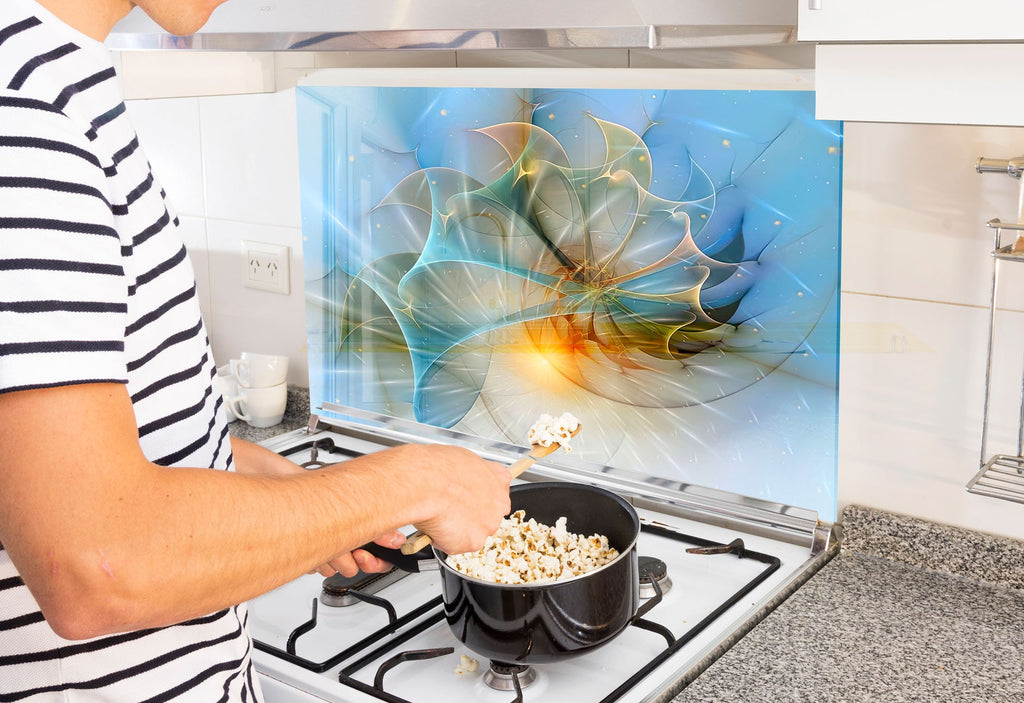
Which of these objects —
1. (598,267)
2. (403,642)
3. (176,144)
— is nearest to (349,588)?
(403,642)

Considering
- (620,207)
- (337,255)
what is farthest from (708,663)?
(337,255)

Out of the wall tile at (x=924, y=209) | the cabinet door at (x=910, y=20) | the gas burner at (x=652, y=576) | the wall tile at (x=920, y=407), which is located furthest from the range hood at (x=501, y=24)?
the gas burner at (x=652, y=576)

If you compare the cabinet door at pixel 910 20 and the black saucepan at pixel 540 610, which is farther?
the black saucepan at pixel 540 610

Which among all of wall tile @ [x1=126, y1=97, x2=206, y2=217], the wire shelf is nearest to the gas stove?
the wire shelf

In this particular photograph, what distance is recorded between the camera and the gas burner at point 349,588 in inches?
47.4

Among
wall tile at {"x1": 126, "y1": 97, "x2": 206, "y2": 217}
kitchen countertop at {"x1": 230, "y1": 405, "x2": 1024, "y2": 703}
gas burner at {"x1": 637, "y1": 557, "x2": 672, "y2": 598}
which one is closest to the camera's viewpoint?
kitchen countertop at {"x1": 230, "y1": 405, "x2": 1024, "y2": 703}

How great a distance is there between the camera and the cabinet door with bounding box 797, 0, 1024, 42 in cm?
72

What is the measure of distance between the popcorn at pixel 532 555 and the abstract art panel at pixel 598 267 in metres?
0.26

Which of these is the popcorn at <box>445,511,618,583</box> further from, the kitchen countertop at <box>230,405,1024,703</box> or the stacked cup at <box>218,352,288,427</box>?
the stacked cup at <box>218,352,288,427</box>

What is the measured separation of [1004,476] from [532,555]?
54 centimetres

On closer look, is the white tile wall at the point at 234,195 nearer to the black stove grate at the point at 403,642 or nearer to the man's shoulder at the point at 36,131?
the black stove grate at the point at 403,642

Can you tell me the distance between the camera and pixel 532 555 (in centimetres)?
112

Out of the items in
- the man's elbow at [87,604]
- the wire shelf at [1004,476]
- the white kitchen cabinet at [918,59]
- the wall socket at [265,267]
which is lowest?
the wire shelf at [1004,476]

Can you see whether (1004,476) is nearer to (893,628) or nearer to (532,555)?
(893,628)
